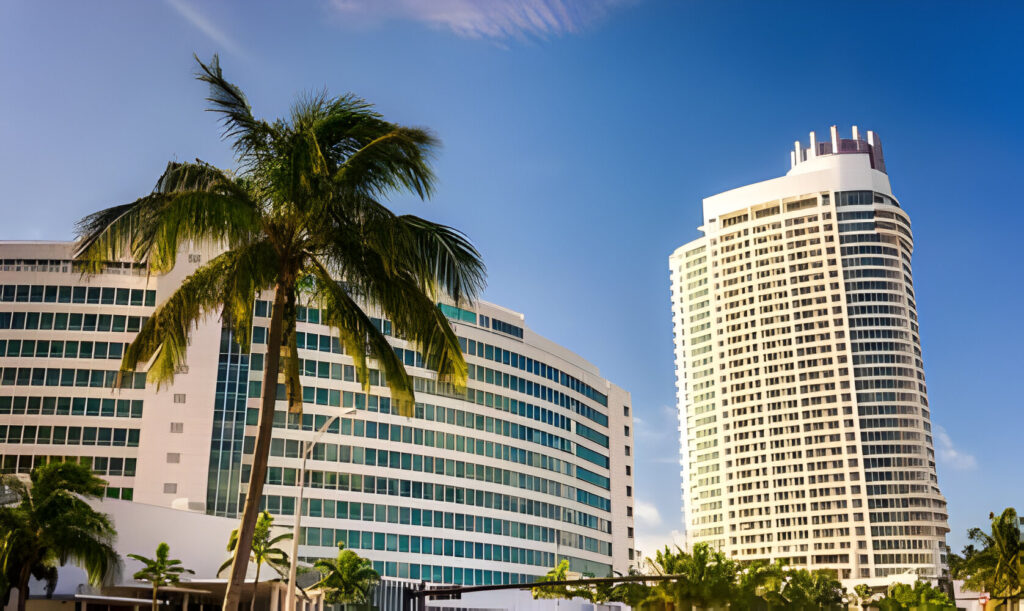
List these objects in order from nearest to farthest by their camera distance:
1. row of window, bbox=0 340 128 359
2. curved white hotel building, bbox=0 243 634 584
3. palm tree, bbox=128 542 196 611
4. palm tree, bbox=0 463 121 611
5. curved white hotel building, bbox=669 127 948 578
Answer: palm tree, bbox=0 463 121 611
palm tree, bbox=128 542 196 611
curved white hotel building, bbox=0 243 634 584
row of window, bbox=0 340 128 359
curved white hotel building, bbox=669 127 948 578

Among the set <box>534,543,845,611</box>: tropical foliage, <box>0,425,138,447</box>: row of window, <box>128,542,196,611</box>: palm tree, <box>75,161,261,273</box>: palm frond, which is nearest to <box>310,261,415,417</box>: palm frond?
<box>75,161,261,273</box>: palm frond

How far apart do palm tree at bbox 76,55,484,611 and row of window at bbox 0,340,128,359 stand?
77.1 meters

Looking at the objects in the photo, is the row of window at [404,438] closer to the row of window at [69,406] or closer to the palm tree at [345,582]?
the row of window at [69,406]

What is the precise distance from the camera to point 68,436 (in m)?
84.4

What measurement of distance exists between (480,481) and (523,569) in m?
10.5

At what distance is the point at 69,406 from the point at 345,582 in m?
32.6

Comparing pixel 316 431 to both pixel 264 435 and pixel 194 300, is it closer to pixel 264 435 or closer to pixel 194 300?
pixel 194 300

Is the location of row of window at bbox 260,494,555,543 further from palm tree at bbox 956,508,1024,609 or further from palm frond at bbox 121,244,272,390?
palm frond at bbox 121,244,272,390

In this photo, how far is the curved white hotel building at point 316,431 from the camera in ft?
277

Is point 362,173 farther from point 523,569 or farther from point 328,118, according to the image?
point 523,569

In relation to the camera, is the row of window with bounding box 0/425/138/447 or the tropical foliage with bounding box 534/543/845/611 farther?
the row of window with bounding box 0/425/138/447

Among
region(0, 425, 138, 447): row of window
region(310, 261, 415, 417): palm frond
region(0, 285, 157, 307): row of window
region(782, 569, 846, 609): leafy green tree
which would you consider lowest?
region(782, 569, 846, 609): leafy green tree

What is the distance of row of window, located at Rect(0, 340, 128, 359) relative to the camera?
86375 mm

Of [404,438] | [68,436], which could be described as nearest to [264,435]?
[68,436]
